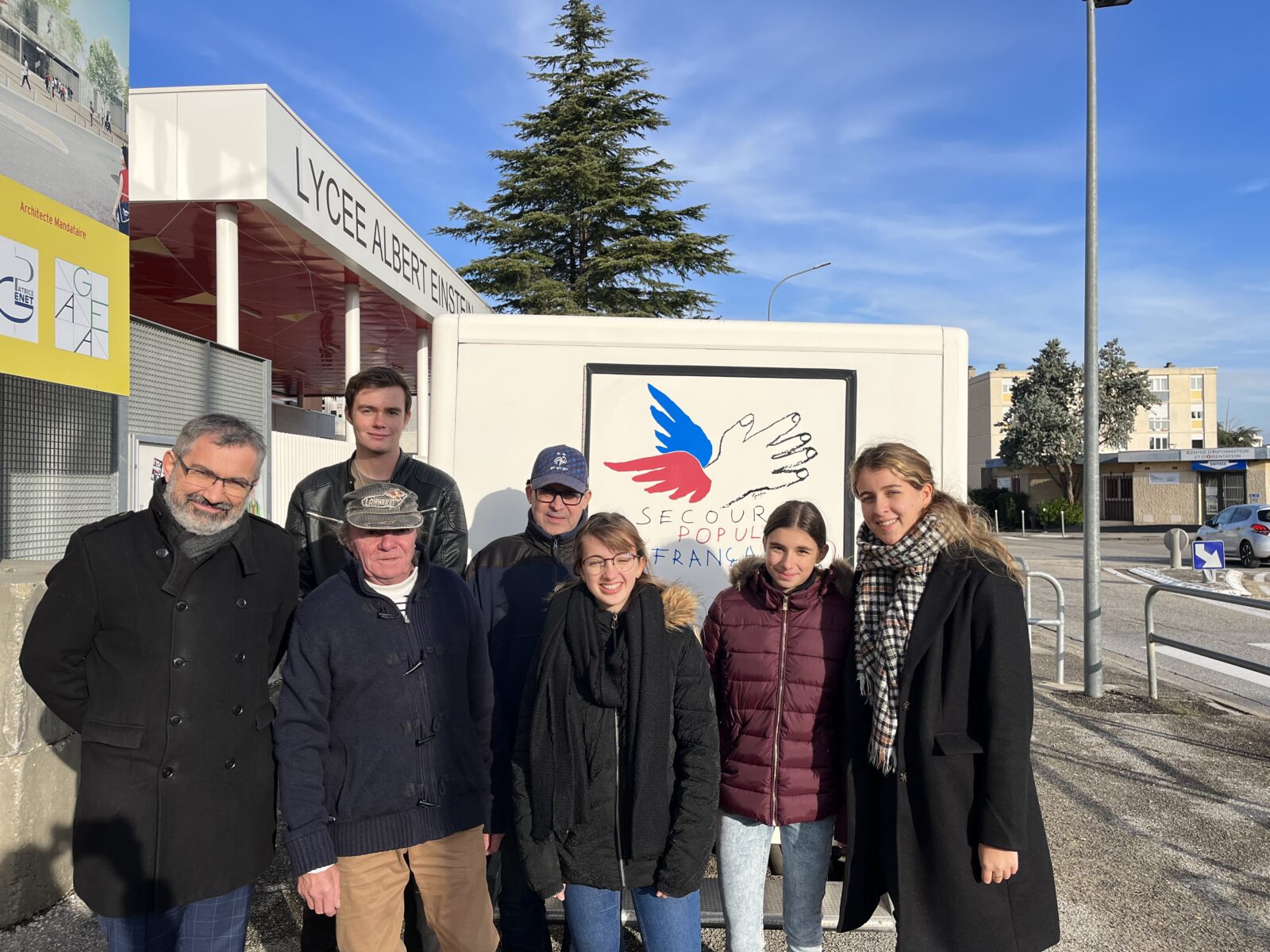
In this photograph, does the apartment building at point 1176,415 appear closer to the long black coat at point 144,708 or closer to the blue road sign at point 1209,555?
the blue road sign at point 1209,555

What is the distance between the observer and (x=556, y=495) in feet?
9.34

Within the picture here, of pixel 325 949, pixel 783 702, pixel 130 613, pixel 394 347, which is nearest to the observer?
pixel 130 613

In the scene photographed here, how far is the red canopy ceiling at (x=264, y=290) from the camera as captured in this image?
10164mm

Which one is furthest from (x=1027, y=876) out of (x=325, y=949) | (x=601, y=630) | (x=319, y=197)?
(x=319, y=197)

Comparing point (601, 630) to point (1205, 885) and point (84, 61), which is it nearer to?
point (1205, 885)

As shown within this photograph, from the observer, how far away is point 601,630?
7.68ft

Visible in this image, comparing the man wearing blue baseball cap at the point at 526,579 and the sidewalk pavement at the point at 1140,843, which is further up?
the man wearing blue baseball cap at the point at 526,579

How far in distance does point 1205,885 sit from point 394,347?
17761 millimetres

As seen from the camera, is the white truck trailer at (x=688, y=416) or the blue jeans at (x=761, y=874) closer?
the blue jeans at (x=761, y=874)

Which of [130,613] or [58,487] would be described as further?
[58,487]

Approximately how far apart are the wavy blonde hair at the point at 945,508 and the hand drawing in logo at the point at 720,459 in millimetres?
1049

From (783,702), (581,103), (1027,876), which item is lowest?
(1027,876)

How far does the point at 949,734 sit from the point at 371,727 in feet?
4.99

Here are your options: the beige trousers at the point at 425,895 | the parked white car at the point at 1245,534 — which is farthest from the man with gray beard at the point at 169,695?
the parked white car at the point at 1245,534
